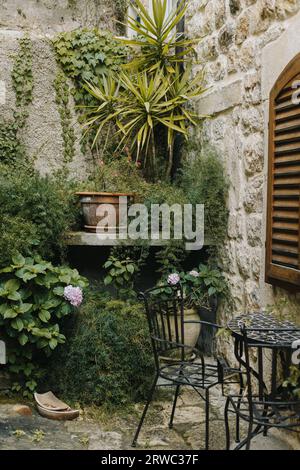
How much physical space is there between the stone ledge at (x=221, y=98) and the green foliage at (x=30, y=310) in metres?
1.86

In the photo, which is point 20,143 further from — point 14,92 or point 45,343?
point 45,343

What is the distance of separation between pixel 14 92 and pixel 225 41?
2.39m

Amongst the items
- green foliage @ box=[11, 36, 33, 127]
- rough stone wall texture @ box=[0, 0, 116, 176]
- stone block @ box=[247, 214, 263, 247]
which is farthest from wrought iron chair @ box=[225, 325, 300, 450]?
green foliage @ box=[11, 36, 33, 127]

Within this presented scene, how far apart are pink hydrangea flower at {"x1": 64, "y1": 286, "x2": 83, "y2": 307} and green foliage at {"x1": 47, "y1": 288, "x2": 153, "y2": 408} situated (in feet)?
0.75

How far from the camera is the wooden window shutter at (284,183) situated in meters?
3.54

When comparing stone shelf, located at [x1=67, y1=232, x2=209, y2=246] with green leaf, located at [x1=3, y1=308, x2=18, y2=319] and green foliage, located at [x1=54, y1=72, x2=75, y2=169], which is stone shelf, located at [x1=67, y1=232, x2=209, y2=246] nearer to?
green leaf, located at [x1=3, y1=308, x2=18, y2=319]

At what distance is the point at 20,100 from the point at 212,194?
8.08 ft

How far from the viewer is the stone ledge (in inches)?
180

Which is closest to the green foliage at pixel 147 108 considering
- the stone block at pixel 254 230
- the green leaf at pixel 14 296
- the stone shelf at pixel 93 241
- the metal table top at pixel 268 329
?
the stone shelf at pixel 93 241

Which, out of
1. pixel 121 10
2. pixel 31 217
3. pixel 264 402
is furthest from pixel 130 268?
pixel 121 10

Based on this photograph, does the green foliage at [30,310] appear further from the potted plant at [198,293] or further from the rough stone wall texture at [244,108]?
the rough stone wall texture at [244,108]

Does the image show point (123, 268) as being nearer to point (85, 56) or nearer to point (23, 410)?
point (23, 410)
